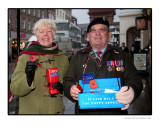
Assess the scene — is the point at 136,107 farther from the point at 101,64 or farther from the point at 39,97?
the point at 39,97

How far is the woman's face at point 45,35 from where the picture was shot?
192 centimetres

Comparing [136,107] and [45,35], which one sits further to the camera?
[136,107]

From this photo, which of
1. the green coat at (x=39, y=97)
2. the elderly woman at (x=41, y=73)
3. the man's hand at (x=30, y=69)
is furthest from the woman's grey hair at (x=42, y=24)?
the man's hand at (x=30, y=69)

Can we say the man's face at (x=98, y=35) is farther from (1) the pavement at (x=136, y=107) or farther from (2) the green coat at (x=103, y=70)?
(1) the pavement at (x=136, y=107)

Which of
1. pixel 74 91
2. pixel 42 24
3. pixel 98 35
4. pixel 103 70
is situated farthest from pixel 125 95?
pixel 42 24

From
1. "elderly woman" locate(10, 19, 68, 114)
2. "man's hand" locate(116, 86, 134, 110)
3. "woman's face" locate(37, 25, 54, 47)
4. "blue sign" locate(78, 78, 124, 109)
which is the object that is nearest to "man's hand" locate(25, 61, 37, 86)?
"elderly woman" locate(10, 19, 68, 114)

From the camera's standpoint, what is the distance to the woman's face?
1.92 meters

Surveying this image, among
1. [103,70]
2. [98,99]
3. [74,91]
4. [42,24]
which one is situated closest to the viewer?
[98,99]

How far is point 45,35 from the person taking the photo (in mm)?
1929

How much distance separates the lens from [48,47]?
196cm

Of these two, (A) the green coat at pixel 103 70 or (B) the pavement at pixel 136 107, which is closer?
(A) the green coat at pixel 103 70

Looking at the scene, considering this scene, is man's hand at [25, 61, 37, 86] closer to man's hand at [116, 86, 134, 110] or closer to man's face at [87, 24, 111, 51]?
man's face at [87, 24, 111, 51]
